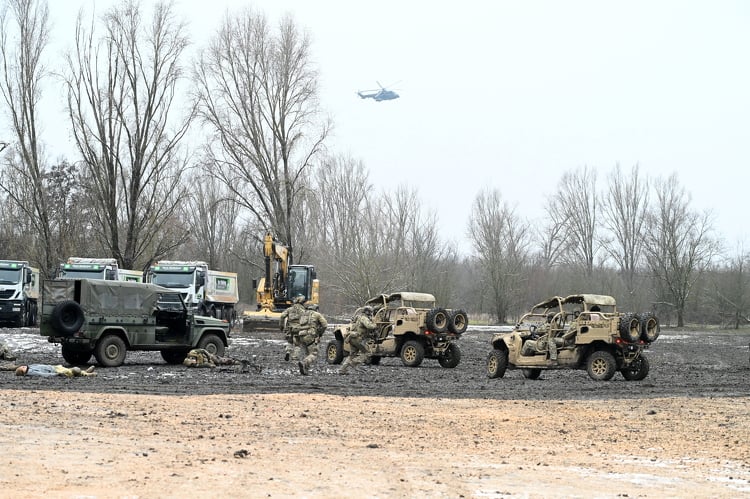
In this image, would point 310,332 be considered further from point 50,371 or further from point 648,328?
point 648,328

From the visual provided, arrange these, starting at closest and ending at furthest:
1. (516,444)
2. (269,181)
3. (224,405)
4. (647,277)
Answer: (516,444)
(224,405)
(269,181)
(647,277)

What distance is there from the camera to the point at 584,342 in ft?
65.6

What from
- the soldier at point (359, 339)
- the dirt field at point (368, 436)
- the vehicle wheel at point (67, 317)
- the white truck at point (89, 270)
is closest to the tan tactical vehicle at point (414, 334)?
the soldier at point (359, 339)

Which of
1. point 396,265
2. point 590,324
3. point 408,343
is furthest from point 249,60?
point 590,324

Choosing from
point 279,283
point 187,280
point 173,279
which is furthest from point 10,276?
point 279,283

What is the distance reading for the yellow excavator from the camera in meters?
41.3

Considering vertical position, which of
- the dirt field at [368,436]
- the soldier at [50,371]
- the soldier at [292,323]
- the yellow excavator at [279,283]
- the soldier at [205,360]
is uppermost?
the yellow excavator at [279,283]

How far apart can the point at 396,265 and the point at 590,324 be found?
4233 cm

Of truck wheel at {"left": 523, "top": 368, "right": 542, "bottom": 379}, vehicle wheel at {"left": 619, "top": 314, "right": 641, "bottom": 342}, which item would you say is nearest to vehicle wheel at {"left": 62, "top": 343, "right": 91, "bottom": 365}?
truck wheel at {"left": 523, "top": 368, "right": 542, "bottom": 379}

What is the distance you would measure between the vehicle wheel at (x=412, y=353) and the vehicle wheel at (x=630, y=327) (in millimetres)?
5559

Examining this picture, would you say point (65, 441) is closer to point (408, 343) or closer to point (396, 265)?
point (408, 343)

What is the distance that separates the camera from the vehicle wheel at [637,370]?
66.6ft

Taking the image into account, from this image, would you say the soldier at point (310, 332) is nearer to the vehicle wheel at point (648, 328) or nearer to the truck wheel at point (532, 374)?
the truck wheel at point (532, 374)

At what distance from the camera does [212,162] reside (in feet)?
173
